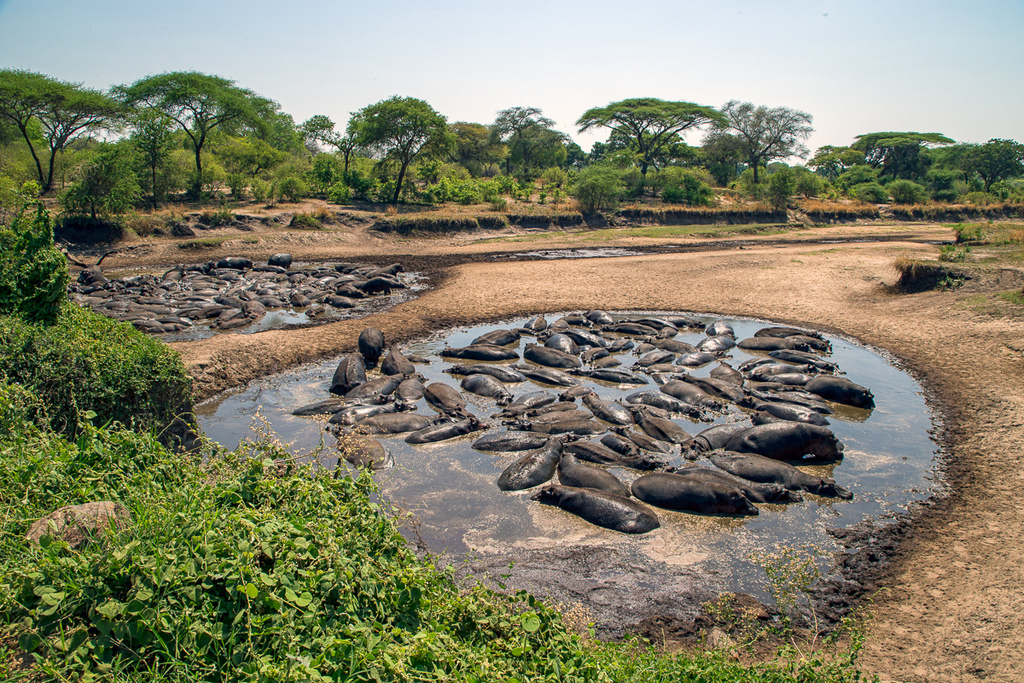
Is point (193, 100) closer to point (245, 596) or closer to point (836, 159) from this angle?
point (245, 596)

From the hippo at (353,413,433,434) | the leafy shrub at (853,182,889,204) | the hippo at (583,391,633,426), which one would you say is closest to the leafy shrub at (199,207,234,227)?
the hippo at (353,413,433,434)

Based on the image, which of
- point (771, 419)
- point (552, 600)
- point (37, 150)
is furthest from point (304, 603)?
point (37, 150)

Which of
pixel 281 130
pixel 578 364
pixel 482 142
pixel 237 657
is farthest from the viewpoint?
pixel 281 130

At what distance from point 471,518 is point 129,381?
5.27 metres

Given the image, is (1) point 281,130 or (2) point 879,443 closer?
(2) point 879,443

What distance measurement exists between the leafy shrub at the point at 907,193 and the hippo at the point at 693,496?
6631cm

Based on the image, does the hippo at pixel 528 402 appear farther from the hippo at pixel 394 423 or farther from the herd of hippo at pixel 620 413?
the hippo at pixel 394 423

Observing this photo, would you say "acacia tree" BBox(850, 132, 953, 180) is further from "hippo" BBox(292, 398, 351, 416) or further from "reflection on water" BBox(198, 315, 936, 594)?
"hippo" BBox(292, 398, 351, 416)

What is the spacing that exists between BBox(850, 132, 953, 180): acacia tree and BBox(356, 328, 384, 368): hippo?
80210 millimetres

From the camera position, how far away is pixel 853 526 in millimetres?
7586

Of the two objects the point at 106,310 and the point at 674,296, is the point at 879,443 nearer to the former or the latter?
the point at 674,296

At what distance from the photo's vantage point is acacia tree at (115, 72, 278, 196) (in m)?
38.8

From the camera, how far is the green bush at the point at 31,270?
853cm

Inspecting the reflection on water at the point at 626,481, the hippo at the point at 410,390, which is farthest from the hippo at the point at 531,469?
the hippo at the point at 410,390
